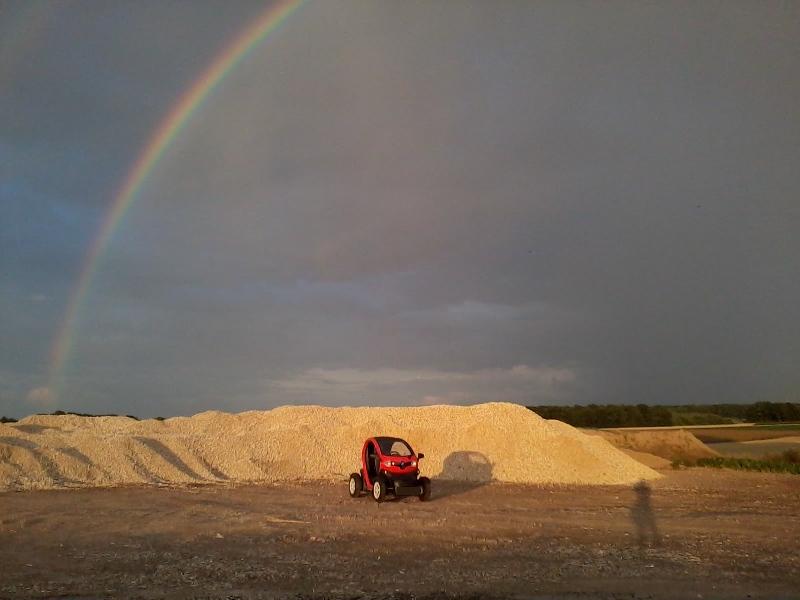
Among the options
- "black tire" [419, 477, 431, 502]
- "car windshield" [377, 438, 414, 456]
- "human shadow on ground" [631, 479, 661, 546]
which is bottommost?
"human shadow on ground" [631, 479, 661, 546]

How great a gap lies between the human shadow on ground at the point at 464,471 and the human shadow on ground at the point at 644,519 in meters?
6.79

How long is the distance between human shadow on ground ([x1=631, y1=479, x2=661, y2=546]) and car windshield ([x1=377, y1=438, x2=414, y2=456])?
7.25 meters

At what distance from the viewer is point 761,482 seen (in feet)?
101

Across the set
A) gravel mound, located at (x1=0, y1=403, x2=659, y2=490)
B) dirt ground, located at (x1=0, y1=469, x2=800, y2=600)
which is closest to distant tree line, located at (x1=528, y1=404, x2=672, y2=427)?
gravel mound, located at (x1=0, y1=403, x2=659, y2=490)

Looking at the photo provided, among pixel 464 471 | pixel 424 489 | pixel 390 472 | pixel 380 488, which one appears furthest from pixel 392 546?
pixel 464 471

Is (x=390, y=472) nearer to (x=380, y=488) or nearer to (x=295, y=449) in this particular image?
(x=380, y=488)

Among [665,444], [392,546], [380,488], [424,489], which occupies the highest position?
[665,444]

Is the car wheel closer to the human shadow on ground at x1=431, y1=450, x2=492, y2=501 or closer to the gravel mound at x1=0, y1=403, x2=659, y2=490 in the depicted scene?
the human shadow on ground at x1=431, y1=450, x2=492, y2=501

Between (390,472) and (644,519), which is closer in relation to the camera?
(644,519)

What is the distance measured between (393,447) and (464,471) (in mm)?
10949

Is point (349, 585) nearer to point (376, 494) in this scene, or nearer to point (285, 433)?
point (376, 494)

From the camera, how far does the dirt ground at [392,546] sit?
10.5 meters

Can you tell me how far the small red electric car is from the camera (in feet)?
68.8

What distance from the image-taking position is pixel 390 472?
21156mm
